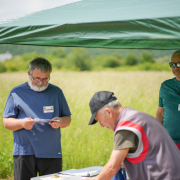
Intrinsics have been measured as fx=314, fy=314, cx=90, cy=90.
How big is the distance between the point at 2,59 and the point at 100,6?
11173 mm

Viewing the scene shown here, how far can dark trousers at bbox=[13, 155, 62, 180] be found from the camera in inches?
121

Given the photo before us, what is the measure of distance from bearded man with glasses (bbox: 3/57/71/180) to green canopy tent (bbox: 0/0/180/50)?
0.55 meters

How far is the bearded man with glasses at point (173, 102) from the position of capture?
347cm

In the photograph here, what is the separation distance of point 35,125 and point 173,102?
1.54m

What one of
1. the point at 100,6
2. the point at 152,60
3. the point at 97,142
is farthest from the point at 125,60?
the point at 100,6

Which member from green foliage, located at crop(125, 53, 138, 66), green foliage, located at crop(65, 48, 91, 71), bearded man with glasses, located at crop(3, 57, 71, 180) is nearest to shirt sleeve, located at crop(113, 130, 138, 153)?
bearded man with glasses, located at crop(3, 57, 71, 180)

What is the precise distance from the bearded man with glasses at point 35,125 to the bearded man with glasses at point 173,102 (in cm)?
119

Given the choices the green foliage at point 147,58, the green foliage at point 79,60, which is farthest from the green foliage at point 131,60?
the green foliage at point 79,60

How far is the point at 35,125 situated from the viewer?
312 centimetres

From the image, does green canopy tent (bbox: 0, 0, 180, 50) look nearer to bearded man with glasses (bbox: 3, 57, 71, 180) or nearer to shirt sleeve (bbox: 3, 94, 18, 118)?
bearded man with glasses (bbox: 3, 57, 71, 180)

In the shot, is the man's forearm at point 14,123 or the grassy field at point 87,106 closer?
the man's forearm at point 14,123

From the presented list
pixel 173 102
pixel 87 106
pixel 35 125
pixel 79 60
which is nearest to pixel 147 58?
pixel 79 60

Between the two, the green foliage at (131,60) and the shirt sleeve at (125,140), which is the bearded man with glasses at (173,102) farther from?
the green foliage at (131,60)

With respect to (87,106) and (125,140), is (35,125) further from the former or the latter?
(87,106)
